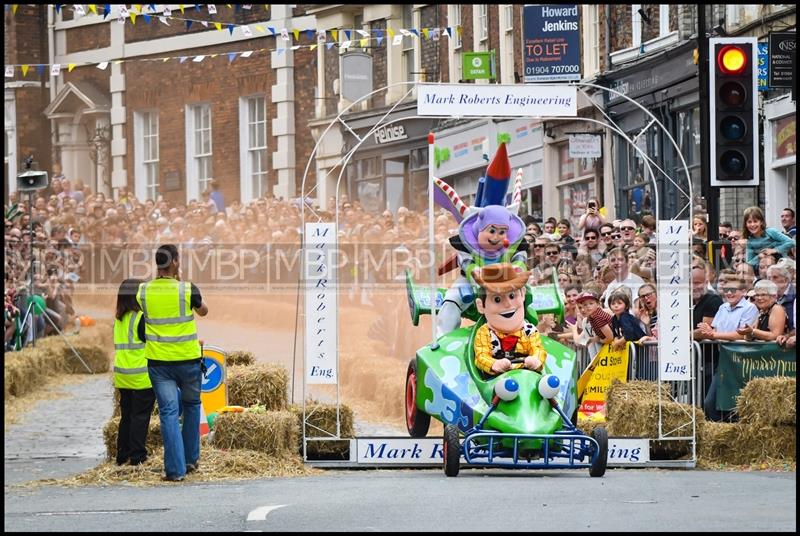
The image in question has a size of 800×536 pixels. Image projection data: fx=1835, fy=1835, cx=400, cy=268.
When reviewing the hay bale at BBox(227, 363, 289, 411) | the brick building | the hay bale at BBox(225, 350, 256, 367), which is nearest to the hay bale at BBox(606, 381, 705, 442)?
the hay bale at BBox(227, 363, 289, 411)

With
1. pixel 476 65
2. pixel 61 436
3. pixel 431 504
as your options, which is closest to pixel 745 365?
pixel 431 504

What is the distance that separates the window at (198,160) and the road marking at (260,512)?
23.1 meters

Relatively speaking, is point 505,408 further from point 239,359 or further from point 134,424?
point 239,359

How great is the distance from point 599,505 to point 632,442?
4.23 m

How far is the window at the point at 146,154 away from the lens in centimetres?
3416

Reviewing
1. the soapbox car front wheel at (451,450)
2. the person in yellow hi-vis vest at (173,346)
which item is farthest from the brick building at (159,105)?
the soapbox car front wheel at (451,450)

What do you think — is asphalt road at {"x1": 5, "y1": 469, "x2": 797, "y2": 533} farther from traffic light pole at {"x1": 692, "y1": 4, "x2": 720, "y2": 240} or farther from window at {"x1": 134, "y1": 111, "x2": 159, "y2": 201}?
window at {"x1": 134, "y1": 111, "x2": 159, "y2": 201}

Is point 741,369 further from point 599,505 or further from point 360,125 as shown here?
point 360,125

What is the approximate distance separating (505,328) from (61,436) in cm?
663

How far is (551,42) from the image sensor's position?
89.9 feet

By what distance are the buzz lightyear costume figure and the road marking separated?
171 inches

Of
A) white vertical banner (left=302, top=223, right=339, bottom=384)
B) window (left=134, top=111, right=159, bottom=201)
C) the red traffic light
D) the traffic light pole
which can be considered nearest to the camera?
white vertical banner (left=302, top=223, right=339, bottom=384)

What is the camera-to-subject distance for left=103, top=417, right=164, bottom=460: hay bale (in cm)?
1552

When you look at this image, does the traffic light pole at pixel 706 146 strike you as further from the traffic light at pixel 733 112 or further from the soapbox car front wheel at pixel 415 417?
the soapbox car front wheel at pixel 415 417
